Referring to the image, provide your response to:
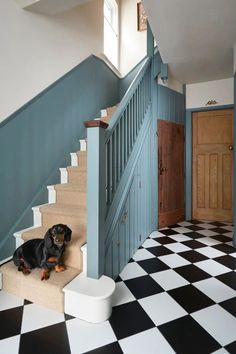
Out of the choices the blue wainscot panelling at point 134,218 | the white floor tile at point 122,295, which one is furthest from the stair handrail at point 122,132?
the white floor tile at point 122,295

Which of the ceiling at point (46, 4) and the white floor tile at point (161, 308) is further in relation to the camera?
the ceiling at point (46, 4)

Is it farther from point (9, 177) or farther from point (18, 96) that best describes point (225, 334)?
point (18, 96)

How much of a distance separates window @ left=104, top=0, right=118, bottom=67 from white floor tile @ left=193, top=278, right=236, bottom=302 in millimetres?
4130

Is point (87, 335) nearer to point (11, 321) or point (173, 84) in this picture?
point (11, 321)

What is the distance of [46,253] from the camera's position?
5.51 ft

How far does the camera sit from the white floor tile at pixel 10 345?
1.23 meters

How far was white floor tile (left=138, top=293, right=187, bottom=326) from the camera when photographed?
4.92 feet

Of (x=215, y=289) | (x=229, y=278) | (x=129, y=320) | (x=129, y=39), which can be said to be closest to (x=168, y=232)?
(x=229, y=278)

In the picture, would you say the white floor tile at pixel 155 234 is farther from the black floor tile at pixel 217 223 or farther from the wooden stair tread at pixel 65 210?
the wooden stair tread at pixel 65 210

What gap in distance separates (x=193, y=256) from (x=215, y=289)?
645mm

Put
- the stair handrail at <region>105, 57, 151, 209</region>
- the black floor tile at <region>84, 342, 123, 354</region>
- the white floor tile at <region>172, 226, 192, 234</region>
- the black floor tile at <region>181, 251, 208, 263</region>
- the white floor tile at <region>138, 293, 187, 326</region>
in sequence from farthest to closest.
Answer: the white floor tile at <region>172, 226, 192, 234</region>
the black floor tile at <region>181, 251, 208, 263</region>
the stair handrail at <region>105, 57, 151, 209</region>
the white floor tile at <region>138, 293, 187, 326</region>
the black floor tile at <region>84, 342, 123, 354</region>

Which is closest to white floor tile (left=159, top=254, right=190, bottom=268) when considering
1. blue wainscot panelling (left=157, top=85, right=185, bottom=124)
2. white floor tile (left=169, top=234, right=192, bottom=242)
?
white floor tile (left=169, top=234, right=192, bottom=242)

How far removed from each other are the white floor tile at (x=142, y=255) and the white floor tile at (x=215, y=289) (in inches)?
25.6

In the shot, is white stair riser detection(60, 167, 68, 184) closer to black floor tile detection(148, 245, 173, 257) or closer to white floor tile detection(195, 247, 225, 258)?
black floor tile detection(148, 245, 173, 257)
